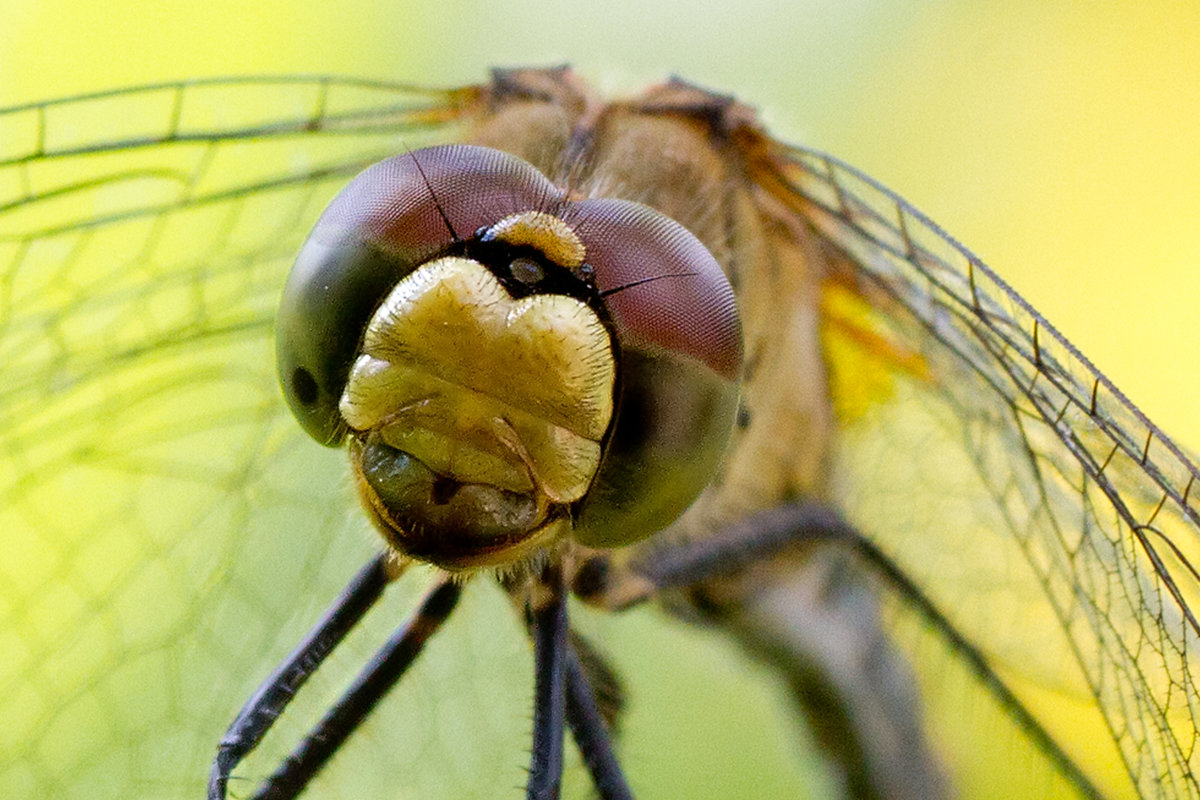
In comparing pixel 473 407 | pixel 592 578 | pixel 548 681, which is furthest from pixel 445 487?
pixel 592 578

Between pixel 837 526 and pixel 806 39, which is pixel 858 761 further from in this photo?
pixel 806 39

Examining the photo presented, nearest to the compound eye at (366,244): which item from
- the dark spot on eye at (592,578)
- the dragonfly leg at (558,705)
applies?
the dragonfly leg at (558,705)

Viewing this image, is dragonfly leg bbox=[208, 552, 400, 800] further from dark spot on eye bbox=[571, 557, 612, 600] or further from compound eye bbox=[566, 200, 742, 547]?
compound eye bbox=[566, 200, 742, 547]

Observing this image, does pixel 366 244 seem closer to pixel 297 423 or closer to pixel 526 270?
pixel 526 270

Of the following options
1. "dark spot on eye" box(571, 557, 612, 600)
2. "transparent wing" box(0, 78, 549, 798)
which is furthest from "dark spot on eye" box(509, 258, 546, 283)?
"transparent wing" box(0, 78, 549, 798)

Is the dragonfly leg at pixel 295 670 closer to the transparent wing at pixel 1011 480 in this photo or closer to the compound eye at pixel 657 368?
the compound eye at pixel 657 368

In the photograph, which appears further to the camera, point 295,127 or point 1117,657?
point 295,127

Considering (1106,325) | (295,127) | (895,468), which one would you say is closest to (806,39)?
(1106,325)

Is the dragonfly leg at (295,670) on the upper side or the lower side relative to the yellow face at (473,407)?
lower
